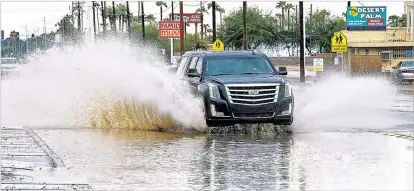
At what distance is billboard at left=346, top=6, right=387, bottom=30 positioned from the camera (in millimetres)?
76625

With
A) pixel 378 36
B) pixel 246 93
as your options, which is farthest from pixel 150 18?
pixel 246 93

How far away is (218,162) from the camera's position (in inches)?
584

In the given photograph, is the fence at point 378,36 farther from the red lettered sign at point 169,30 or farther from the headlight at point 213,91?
the headlight at point 213,91

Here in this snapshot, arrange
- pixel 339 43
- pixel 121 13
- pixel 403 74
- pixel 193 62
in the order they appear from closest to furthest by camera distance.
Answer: pixel 193 62
pixel 339 43
pixel 403 74
pixel 121 13

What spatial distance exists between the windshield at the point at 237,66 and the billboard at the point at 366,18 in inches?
2162

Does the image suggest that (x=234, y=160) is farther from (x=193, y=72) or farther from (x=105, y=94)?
(x=105, y=94)

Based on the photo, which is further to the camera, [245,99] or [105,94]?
[105,94]

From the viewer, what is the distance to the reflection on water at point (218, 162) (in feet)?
40.1

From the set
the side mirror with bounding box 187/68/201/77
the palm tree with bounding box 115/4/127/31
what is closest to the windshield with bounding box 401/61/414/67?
the side mirror with bounding box 187/68/201/77

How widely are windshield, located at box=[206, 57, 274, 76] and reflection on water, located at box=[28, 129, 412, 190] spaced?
72.9 inches

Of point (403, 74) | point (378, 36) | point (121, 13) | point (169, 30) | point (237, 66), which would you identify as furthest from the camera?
point (121, 13)

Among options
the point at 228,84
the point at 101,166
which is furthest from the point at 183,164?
the point at 228,84

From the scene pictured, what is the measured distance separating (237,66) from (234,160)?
6672mm

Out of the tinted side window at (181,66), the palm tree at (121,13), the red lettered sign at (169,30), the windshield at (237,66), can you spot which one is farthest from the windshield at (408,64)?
the palm tree at (121,13)
